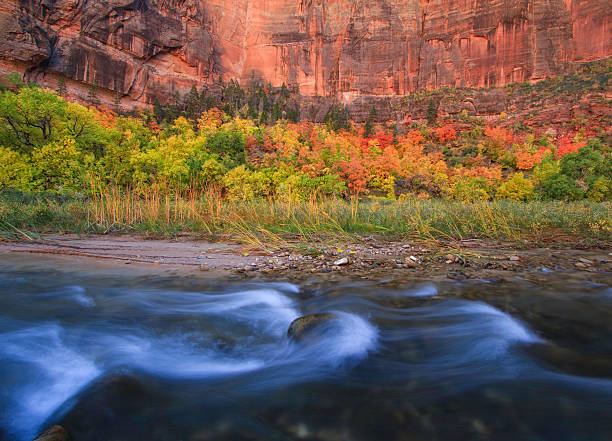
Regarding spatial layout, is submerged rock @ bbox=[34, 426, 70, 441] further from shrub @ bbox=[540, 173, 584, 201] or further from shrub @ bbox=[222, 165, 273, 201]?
shrub @ bbox=[540, 173, 584, 201]

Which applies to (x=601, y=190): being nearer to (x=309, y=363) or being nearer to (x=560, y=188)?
(x=560, y=188)

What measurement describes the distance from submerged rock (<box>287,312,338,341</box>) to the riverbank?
3.11 feet

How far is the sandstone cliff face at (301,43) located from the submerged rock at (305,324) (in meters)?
58.4

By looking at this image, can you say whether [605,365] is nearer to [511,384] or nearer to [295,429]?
[511,384]

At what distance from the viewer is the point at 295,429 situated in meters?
1.06

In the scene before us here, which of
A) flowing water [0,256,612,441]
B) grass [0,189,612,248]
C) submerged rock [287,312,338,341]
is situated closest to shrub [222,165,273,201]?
grass [0,189,612,248]

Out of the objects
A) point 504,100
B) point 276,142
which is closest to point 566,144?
point 504,100

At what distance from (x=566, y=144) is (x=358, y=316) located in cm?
→ 4534

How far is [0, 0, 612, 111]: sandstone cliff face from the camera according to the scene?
155 ft

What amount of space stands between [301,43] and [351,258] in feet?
253

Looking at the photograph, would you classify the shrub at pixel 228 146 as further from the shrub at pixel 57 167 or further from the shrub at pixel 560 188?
the shrub at pixel 560 188

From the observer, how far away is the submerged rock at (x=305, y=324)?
1854 millimetres

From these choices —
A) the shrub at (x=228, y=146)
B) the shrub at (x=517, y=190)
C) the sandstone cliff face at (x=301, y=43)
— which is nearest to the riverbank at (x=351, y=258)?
the shrub at (x=228, y=146)

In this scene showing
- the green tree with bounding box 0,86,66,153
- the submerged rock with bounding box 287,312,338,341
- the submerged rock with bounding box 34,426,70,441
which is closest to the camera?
the submerged rock with bounding box 34,426,70,441
